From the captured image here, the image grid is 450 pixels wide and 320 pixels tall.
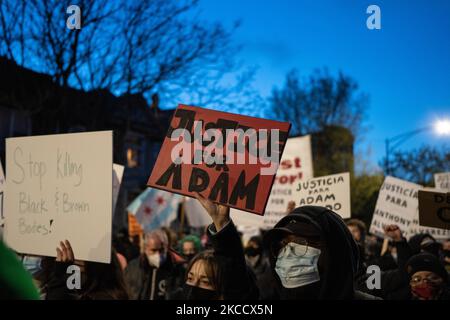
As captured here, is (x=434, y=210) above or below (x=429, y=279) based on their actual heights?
above

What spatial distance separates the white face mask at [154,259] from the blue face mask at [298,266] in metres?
2.99

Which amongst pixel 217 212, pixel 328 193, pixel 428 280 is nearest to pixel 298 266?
pixel 217 212

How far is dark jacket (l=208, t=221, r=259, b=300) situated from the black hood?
17.8 inches

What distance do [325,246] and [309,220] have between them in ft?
0.46

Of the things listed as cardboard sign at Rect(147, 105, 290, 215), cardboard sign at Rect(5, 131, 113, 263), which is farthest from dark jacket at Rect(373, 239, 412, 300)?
cardboard sign at Rect(5, 131, 113, 263)

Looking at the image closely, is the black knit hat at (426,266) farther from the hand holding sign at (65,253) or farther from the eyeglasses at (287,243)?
the hand holding sign at (65,253)

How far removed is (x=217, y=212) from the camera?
2.96m

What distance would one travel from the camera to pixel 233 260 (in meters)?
2.80

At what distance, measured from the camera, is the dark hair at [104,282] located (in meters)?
3.51

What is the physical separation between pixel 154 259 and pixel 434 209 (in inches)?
108

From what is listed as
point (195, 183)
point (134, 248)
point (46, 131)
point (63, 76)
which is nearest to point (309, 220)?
point (195, 183)

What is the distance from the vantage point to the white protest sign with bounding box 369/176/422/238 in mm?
6535

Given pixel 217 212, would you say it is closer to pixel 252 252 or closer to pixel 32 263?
pixel 32 263
